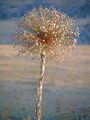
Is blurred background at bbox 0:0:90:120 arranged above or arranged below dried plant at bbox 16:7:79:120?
below

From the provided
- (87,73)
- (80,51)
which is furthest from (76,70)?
(80,51)

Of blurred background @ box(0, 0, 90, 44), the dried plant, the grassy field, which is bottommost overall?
the grassy field

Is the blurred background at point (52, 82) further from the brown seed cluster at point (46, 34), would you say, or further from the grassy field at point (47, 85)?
the brown seed cluster at point (46, 34)

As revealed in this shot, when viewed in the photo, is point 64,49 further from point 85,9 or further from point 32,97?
point 85,9

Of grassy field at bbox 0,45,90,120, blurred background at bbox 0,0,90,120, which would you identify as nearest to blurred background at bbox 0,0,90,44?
blurred background at bbox 0,0,90,120

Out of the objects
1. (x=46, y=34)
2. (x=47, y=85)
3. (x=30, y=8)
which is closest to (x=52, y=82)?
(x=47, y=85)

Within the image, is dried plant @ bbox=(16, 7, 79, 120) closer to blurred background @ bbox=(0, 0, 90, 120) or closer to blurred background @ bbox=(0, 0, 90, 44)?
blurred background @ bbox=(0, 0, 90, 120)
